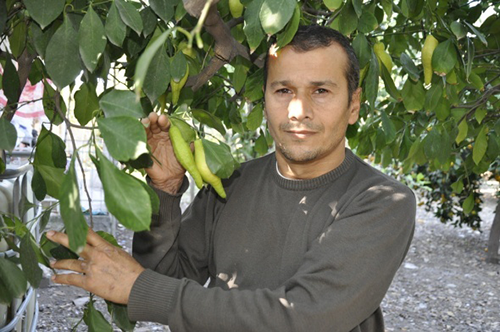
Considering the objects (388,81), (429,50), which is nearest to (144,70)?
(388,81)

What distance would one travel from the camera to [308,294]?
1257mm

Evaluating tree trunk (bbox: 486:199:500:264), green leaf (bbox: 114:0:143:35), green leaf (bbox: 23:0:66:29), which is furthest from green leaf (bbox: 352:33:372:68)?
tree trunk (bbox: 486:199:500:264)

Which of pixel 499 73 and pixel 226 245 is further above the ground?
pixel 499 73

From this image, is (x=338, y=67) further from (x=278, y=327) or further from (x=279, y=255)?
(x=278, y=327)

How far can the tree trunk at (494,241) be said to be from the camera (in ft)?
19.5

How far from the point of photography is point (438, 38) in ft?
5.50

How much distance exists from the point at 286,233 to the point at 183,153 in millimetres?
412

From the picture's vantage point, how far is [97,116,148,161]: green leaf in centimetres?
81

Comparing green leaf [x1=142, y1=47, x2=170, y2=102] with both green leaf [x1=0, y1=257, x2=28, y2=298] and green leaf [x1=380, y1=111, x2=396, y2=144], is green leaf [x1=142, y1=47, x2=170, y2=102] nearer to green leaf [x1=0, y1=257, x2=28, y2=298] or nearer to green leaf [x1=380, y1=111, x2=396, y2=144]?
green leaf [x1=0, y1=257, x2=28, y2=298]

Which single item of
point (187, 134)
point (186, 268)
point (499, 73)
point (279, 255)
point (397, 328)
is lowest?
point (397, 328)

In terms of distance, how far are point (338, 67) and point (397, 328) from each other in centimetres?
340

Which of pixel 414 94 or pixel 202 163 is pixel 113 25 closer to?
pixel 202 163

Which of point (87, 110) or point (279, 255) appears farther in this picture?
point (279, 255)

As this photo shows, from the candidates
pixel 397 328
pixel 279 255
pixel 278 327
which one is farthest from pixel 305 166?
pixel 397 328
